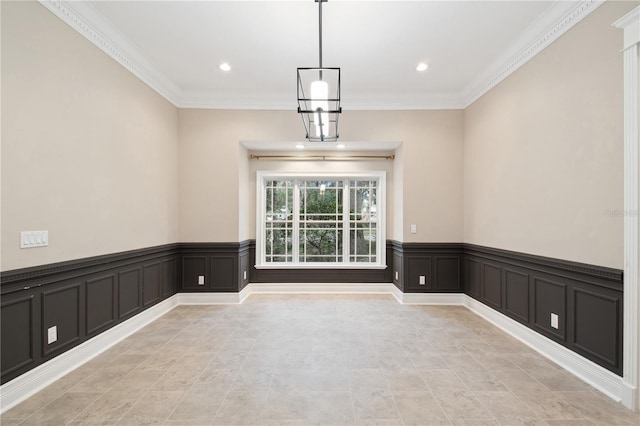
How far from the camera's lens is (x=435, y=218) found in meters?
4.84

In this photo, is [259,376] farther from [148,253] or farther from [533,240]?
[533,240]

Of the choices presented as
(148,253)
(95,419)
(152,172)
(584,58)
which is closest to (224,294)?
(148,253)

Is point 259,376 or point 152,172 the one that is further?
point 152,172

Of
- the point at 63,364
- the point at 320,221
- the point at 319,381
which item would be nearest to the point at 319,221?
the point at 320,221

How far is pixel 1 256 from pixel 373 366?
2.99m

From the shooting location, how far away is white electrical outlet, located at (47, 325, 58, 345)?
8.25 feet

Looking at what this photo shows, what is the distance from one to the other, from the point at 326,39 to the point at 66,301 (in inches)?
141

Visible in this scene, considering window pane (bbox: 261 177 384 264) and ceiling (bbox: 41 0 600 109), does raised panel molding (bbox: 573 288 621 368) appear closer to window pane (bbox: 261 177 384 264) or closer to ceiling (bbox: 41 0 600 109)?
ceiling (bbox: 41 0 600 109)

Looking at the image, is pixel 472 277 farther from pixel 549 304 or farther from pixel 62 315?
pixel 62 315

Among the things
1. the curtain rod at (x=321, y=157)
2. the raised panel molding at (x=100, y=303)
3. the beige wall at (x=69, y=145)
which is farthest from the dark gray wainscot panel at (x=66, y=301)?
the curtain rod at (x=321, y=157)

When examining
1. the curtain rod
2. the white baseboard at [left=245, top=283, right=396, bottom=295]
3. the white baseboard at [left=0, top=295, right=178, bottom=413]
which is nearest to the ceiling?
the curtain rod

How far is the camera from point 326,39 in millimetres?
3270

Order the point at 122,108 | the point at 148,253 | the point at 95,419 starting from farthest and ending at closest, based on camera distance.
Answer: the point at 148,253, the point at 122,108, the point at 95,419

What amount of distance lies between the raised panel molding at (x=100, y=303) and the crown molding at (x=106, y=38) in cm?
238
